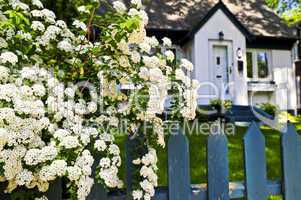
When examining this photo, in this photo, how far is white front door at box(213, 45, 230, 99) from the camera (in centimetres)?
1309

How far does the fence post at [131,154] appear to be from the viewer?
1.76 metres

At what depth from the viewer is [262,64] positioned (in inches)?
562

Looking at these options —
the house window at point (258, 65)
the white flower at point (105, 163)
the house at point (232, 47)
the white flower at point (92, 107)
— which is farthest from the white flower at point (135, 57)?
the house window at point (258, 65)

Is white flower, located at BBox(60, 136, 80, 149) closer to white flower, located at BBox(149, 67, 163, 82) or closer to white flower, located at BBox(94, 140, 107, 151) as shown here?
white flower, located at BBox(94, 140, 107, 151)

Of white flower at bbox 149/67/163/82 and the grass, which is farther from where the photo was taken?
the grass

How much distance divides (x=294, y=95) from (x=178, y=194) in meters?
14.2

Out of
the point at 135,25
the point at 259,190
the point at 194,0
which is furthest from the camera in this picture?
the point at 194,0

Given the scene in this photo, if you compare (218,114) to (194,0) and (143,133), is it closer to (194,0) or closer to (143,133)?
(194,0)

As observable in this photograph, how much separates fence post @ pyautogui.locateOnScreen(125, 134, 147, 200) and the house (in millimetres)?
10360

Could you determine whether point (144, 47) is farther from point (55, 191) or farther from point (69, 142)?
point (55, 191)

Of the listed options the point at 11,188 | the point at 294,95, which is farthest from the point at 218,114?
the point at 11,188

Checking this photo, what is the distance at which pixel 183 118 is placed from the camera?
1888 millimetres

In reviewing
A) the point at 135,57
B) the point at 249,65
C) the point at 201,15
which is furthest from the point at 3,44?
the point at 249,65

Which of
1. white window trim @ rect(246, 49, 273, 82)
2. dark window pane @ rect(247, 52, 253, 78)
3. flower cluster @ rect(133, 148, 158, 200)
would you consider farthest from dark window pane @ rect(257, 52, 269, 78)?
flower cluster @ rect(133, 148, 158, 200)
